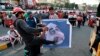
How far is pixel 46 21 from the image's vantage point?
24.4ft

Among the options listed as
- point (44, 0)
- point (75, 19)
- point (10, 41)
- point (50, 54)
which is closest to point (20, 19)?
point (50, 54)

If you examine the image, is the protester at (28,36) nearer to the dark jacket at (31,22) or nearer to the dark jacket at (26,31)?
the dark jacket at (26,31)

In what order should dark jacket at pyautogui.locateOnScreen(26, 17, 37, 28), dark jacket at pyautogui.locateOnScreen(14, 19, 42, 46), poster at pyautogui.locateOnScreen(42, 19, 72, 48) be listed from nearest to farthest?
1. dark jacket at pyautogui.locateOnScreen(14, 19, 42, 46)
2. poster at pyautogui.locateOnScreen(42, 19, 72, 48)
3. dark jacket at pyautogui.locateOnScreen(26, 17, 37, 28)

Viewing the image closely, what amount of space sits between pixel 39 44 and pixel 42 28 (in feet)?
1.09

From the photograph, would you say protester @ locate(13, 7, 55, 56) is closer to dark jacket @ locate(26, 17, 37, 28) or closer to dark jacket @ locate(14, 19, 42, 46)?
dark jacket @ locate(14, 19, 42, 46)

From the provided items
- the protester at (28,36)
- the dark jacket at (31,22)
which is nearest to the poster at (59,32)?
the protester at (28,36)

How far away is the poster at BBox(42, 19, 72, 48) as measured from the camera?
6977 mm

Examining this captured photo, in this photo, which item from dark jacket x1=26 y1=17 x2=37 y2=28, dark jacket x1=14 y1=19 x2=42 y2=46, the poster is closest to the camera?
dark jacket x1=14 y1=19 x2=42 y2=46

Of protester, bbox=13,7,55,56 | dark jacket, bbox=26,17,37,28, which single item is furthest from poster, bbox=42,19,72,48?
dark jacket, bbox=26,17,37,28

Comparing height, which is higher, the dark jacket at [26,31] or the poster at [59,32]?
the dark jacket at [26,31]

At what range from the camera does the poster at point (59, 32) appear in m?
6.98

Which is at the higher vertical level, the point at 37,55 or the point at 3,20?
the point at 37,55

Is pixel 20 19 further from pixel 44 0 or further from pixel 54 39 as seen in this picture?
pixel 44 0

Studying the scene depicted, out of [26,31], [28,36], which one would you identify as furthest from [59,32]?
[26,31]
